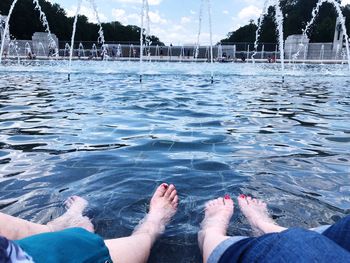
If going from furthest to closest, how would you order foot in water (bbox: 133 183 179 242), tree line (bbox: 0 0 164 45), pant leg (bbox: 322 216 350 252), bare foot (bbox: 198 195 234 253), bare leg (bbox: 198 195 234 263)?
tree line (bbox: 0 0 164 45)
foot in water (bbox: 133 183 179 242)
bare foot (bbox: 198 195 234 253)
bare leg (bbox: 198 195 234 263)
pant leg (bbox: 322 216 350 252)

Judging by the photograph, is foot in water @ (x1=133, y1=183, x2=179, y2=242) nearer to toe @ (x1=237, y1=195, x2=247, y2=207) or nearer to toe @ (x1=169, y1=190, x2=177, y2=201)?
toe @ (x1=169, y1=190, x2=177, y2=201)

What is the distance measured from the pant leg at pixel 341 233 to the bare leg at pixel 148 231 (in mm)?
984

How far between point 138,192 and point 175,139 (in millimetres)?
1745

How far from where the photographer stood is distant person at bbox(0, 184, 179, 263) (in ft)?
4.79

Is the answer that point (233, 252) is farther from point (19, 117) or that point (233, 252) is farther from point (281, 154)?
point (19, 117)

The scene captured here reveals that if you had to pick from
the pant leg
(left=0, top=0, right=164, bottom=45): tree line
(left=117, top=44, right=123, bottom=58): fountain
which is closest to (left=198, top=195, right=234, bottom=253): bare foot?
the pant leg

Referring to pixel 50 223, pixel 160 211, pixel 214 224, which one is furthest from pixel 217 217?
pixel 50 223

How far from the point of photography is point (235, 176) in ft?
12.2

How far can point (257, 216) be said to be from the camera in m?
2.80

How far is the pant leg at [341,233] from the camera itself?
1683 millimetres

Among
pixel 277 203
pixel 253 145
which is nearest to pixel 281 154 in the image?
pixel 253 145

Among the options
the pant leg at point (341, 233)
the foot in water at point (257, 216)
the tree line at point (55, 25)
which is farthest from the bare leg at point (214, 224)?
the tree line at point (55, 25)

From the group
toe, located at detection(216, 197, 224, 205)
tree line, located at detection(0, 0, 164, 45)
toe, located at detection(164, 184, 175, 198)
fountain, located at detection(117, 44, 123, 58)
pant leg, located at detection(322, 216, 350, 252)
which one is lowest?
toe, located at detection(216, 197, 224, 205)

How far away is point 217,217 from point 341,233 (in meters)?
1.11
